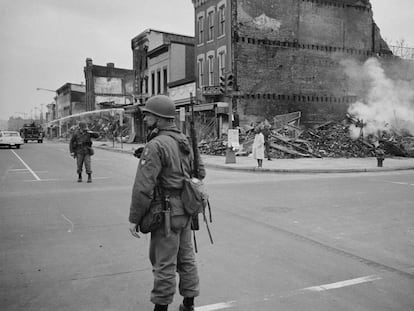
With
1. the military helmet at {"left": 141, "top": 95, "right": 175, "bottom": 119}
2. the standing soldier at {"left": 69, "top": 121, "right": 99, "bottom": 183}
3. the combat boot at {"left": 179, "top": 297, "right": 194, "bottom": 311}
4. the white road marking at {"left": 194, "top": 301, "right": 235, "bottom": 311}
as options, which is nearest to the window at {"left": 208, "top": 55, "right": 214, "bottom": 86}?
the standing soldier at {"left": 69, "top": 121, "right": 99, "bottom": 183}

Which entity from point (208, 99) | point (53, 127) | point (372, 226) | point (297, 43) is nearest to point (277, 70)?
point (297, 43)

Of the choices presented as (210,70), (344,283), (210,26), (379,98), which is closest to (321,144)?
(379,98)

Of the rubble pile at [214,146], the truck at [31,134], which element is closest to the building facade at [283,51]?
the rubble pile at [214,146]

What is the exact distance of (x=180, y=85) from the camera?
34938 millimetres

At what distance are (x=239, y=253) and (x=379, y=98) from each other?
27.8 metres

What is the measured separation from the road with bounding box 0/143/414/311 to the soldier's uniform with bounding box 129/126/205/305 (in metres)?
0.42

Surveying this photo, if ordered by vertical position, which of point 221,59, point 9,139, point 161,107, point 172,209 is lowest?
point 172,209

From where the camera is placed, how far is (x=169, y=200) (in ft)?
11.5

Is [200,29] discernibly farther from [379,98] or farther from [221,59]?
[379,98]

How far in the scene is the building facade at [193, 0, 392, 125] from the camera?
28.3m

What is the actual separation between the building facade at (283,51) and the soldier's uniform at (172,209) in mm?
24672

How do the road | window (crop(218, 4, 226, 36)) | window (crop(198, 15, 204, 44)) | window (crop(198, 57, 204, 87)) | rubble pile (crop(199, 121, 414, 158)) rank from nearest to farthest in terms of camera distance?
the road, rubble pile (crop(199, 121, 414, 158)), window (crop(218, 4, 226, 36)), window (crop(198, 15, 204, 44)), window (crop(198, 57, 204, 87))

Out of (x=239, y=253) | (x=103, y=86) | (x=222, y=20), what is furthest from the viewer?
(x=103, y=86)

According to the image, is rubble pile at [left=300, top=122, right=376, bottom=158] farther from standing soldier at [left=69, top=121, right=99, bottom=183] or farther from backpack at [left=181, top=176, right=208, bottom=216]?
backpack at [left=181, top=176, right=208, bottom=216]
